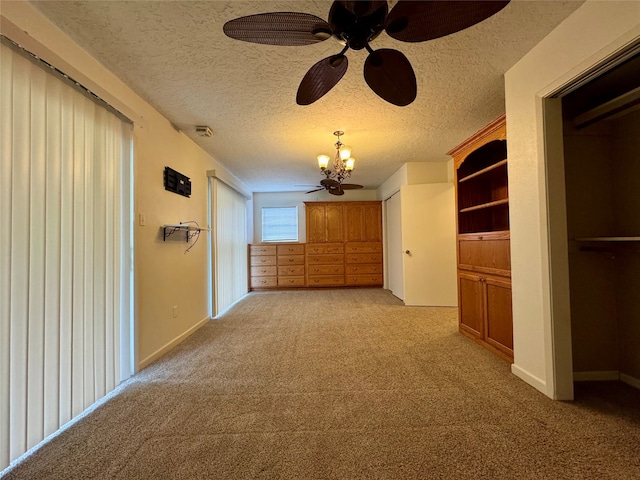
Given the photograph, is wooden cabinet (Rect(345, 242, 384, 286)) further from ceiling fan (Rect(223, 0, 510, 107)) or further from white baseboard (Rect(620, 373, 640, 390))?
ceiling fan (Rect(223, 0, 510, 107))

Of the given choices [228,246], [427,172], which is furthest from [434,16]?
[228,246]

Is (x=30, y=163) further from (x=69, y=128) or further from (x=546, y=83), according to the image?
(x=546, y=83)

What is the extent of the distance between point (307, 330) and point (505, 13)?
3.19m

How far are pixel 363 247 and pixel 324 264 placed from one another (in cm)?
98

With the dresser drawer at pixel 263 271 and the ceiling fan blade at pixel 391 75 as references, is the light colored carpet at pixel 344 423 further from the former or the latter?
the dresser drawer at pixel 263 271

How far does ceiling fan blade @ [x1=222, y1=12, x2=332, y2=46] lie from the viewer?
43.8 inches

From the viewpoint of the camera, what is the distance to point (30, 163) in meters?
1.46

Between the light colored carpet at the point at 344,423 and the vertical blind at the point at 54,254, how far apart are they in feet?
0.73

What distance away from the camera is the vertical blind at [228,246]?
4.15 m

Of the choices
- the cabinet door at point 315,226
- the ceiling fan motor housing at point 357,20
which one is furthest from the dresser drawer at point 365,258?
the ceiling fan motor housing at point 357,20

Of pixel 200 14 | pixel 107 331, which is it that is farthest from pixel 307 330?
pixel 200 14

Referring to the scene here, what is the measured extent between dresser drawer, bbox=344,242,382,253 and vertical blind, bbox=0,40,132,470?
4733mm

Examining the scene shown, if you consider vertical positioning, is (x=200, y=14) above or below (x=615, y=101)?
above

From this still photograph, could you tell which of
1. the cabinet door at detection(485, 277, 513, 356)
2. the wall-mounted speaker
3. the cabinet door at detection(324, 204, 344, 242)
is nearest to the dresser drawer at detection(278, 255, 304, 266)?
the cabinet door at detection(324, 204, 344, 242)
